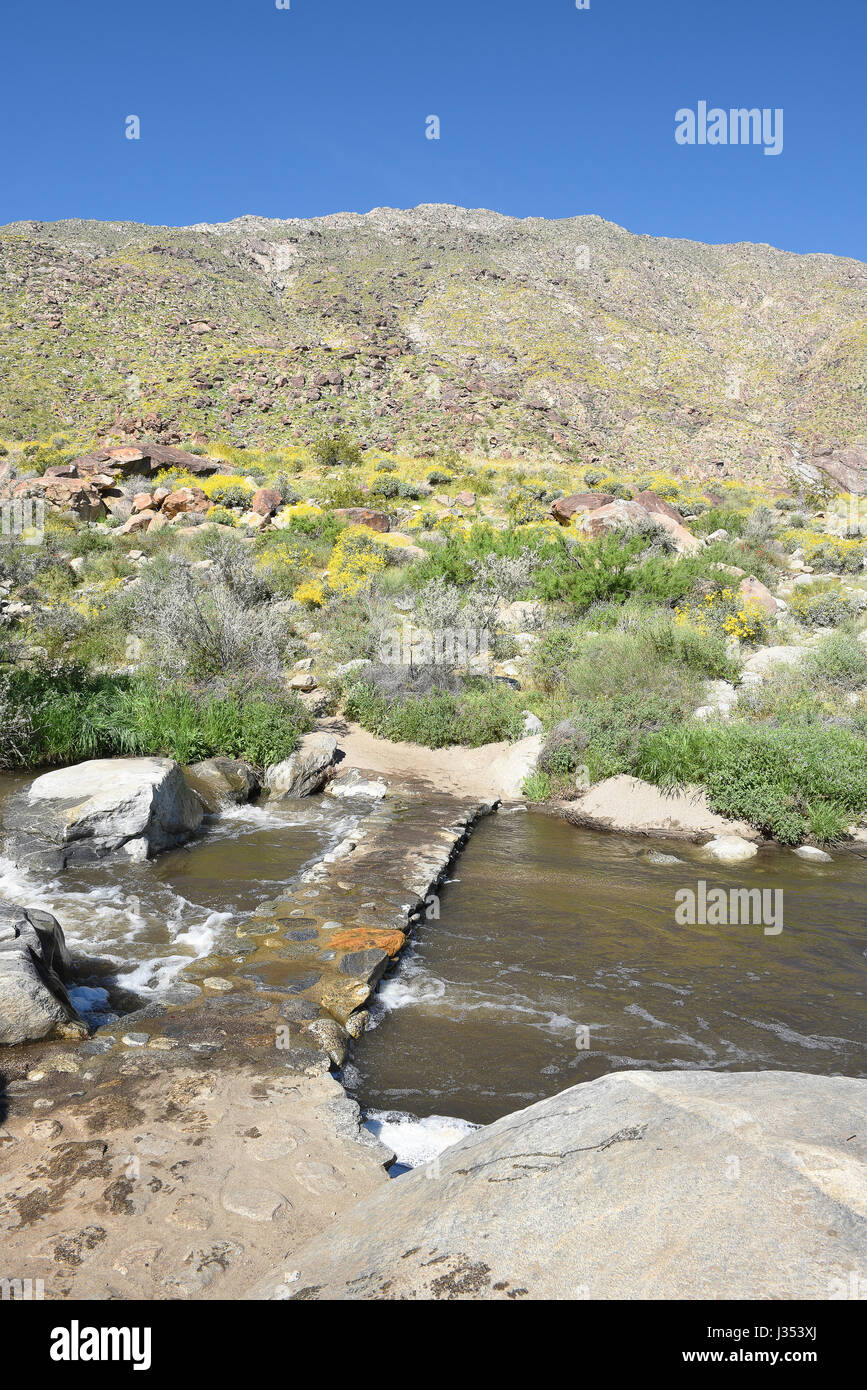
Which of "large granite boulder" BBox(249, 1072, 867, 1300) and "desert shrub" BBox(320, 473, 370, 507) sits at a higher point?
"desert shrub" BBox(320, 473, 370, 507)

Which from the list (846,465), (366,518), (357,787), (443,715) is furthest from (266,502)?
(846,465)

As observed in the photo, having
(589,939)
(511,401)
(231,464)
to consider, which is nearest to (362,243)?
(511,401)

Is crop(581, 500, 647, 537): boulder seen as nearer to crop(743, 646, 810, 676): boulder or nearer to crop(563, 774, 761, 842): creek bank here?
crop(743, 646, 810, 676): boulder

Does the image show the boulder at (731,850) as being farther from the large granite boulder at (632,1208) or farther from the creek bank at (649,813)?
the large granite boulder at (632,1208)

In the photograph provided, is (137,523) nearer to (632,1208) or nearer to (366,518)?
(366,518)

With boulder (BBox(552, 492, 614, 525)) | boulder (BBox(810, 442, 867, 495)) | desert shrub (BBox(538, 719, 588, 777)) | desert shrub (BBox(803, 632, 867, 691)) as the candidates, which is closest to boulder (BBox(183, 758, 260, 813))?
desert shrub (BBox(538, 719, 588, 777))

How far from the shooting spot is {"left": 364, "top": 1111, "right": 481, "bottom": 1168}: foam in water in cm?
345

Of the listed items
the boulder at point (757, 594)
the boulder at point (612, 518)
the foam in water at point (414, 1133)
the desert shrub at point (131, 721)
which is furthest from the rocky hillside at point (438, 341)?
the foam in water at point (414, 1133)

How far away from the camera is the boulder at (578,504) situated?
19797mm

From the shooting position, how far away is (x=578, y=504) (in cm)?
2000

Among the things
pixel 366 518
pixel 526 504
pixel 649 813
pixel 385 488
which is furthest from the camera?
pixel 385 488

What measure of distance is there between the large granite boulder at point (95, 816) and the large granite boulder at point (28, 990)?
2.47 m

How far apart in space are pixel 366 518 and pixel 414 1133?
17.6 metres

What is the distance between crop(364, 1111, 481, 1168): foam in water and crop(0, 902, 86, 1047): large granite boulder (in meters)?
1.70
